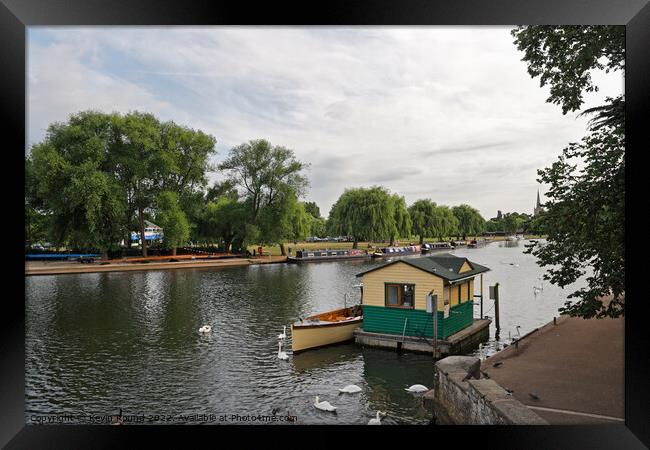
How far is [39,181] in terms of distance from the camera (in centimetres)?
Result: 2106

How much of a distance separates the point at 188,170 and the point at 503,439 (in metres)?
25.6

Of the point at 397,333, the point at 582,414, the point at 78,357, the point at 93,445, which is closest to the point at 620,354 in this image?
the point at 582,414

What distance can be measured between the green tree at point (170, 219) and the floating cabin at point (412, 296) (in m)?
17.8

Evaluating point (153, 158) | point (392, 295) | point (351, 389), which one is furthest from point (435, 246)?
point (351, 389)

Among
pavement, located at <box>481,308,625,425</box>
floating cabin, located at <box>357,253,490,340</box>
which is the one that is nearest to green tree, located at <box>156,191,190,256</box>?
floating cabin, located at <box>357,253,490,340</box>

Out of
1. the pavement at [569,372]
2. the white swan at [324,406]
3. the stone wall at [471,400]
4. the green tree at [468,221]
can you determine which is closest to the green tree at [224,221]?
the green tree at [468,221]

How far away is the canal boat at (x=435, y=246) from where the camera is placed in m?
30.3

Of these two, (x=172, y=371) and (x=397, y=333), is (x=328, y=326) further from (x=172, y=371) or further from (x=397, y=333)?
(x=172, y=371)

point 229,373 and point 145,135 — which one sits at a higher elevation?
point 145,135

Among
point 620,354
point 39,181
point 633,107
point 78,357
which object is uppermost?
point 39,181

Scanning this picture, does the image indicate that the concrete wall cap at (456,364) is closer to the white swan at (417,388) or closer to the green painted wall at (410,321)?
the white swan at (417,388)

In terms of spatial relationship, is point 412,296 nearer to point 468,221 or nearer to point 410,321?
point 410,321

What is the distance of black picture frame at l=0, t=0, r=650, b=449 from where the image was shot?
3.57 meters

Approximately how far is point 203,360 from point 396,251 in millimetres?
24869
